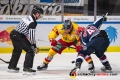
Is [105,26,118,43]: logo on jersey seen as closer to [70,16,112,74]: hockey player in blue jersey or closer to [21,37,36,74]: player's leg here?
[70,16,112,74]: hockey player in blue jersey

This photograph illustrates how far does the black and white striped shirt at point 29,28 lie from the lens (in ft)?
18.7

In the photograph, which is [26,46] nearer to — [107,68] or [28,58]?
[28,58]

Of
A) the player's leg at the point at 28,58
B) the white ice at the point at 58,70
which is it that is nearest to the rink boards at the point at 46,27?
the white ice at the point at 58,70

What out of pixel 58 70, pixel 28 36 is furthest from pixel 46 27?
pixel 28 36

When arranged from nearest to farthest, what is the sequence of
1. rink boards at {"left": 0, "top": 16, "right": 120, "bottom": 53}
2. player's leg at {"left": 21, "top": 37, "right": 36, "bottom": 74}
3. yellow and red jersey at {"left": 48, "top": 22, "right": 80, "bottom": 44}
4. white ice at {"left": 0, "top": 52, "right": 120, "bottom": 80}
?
white ice at {"left": 0, "top": 52, "right": 120, "bottom": 80} → player's leg at {"left": 21, "top": 37, "right": 36, "bottom": 74} → yellow and red jersey at {"left": 48, "top": 22, "right": 80, "bottom": 44} → rink boards at {"left": 0, "top": 16, "right": 120, "bottom": 53}

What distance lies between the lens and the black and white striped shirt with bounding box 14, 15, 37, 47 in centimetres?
569

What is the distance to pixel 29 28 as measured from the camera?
18.8 ft

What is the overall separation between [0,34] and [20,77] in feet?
12.1

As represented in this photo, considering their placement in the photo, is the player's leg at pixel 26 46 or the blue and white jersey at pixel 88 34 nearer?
the blue and white jersey at pixel 88 34

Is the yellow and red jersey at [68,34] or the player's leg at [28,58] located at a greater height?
the yellow and red jersey at [68,34]

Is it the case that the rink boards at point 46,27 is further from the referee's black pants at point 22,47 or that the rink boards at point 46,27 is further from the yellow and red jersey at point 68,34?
the referee's black pants at point 22,47

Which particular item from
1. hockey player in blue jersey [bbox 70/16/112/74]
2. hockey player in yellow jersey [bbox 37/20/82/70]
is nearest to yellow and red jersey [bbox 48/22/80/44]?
hockey player in yellow jersey [bbox 37/20/82/70]

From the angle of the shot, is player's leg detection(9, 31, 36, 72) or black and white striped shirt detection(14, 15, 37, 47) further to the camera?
player's leg detection(9, 31, 36, 72)

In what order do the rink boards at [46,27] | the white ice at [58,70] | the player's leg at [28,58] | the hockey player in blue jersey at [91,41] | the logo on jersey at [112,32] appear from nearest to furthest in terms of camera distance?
the hockey player in blue jersey at [91,41]
the white ice at [58,70]
the player's leg at [28,58]
the rink boards at [46,27]
the logo on jersey at [112,32]
